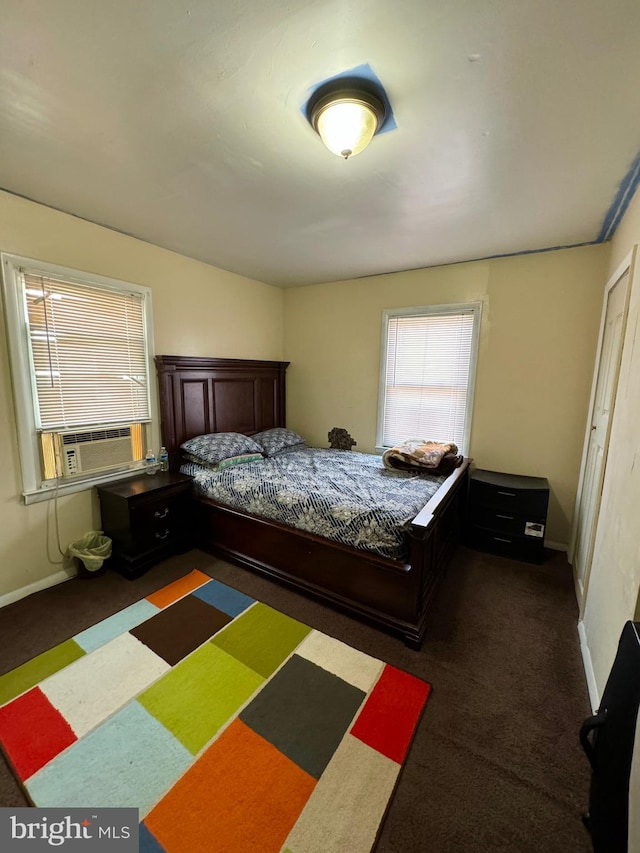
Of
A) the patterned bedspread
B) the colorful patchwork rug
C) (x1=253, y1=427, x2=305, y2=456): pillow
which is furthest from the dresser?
(x1=253, y1=427, x2=305, y2=456): pillow

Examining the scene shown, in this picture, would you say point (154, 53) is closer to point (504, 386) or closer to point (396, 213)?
point (396, 213)

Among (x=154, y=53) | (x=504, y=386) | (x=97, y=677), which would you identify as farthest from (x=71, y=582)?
(x=504, y=386)

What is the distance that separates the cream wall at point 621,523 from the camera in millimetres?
1365

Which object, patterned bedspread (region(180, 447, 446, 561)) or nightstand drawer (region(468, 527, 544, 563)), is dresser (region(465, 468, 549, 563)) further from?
patterned bedspread (region(180, 447, 446, 561))

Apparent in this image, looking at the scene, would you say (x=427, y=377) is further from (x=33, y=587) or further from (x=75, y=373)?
(x=33, y=587)

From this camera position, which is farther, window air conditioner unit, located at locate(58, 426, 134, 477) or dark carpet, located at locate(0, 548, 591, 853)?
window air conditioner unit, located at locate(58, 426, 134, 477)

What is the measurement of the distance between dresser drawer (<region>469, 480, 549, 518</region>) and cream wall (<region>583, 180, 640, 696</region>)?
739mm

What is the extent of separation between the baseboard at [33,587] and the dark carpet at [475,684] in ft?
0.18

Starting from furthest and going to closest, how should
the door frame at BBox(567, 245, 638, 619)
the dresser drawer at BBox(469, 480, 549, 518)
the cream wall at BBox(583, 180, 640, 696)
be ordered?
the dresser drawer at BBox(469, 480, 549, 518) → the door frame at BBox(567, 245, 638, 619) → the cream wall at BBox(583, 180, 640, 696)

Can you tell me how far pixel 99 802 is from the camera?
1197mm

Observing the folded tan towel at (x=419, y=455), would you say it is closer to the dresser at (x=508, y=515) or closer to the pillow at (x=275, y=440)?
the dresser at (x=508, y=515)

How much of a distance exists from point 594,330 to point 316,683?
310 cm

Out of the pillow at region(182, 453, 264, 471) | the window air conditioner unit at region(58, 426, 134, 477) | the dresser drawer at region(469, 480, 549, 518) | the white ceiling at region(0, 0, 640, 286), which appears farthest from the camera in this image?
the pillow at region(182, 453, 264, 471)

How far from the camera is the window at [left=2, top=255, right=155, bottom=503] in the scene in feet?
7.16
